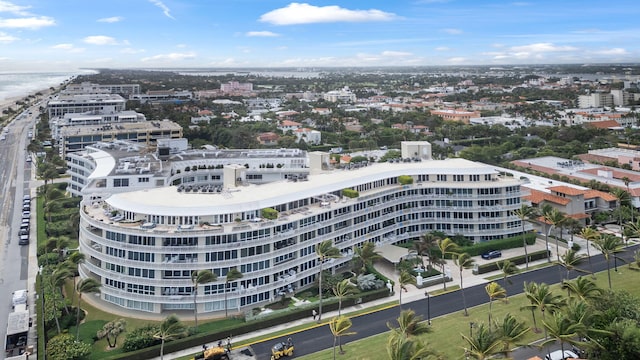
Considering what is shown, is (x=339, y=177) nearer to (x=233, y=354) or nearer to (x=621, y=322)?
(x=233, y=354)

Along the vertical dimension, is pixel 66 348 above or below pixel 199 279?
below

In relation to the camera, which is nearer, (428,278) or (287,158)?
(428,278)

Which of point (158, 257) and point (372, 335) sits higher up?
point (158, 257)

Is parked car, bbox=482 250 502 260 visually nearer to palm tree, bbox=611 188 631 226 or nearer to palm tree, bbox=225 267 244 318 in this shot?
palm tree, bbox=611 188 631 226

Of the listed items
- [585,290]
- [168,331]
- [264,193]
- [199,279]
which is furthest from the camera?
[264,193]

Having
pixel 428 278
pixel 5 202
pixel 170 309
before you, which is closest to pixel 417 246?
pixel 428 278

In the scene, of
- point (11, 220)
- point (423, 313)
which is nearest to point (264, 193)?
point (423, 313)

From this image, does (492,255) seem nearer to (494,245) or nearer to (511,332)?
(494,245)
